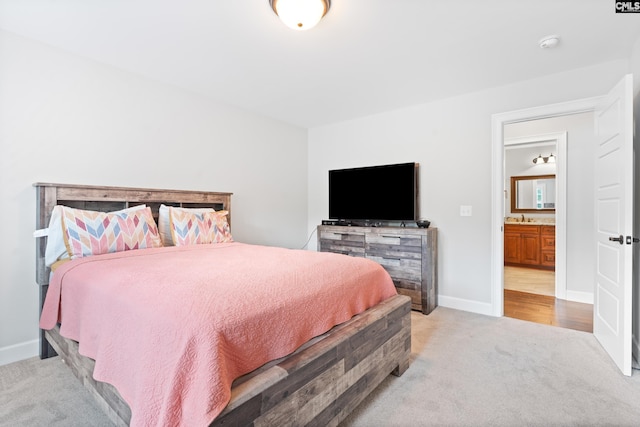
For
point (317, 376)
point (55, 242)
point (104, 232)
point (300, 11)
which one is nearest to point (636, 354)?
point (317, 376)

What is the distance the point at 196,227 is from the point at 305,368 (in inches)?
74.7

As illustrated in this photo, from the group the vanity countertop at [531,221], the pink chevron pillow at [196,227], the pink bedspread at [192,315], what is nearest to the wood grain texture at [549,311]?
the pink bedspread at [192,315]

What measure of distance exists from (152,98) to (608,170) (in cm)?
389

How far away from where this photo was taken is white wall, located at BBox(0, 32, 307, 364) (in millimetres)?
2170

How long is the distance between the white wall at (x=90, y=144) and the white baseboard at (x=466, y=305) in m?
2.37

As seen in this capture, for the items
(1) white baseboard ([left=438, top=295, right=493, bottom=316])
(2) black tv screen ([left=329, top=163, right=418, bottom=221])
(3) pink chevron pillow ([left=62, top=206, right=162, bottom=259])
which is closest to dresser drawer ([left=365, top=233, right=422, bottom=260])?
(2) black tv screen ([left=329, top=163, right=418, bottom=221])

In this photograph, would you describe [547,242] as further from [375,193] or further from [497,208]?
[375,193]

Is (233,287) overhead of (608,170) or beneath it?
beneath

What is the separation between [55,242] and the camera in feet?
6.92

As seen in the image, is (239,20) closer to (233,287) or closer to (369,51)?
(369,51)

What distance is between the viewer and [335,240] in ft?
12.7

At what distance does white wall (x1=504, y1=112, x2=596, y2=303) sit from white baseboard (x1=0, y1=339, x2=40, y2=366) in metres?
5.32

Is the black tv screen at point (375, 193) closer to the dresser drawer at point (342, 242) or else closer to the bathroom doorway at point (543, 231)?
the dresser drawer at point (342, 242)

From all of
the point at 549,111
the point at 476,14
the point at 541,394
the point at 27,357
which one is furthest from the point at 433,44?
the point at 27,357
